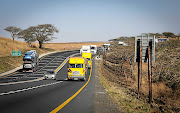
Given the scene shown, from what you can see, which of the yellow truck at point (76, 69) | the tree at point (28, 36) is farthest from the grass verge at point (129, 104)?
the tree at point (28, 36)

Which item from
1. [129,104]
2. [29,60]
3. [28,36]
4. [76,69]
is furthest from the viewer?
[28,36]

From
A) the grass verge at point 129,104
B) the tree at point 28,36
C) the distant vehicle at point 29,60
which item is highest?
the tree at point 28,36

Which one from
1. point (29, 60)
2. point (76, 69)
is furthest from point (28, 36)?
point (76, 69)

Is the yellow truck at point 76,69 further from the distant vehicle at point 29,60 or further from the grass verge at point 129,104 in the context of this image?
the distant vehicle at point 29,60

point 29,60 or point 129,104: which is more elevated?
point 29,60

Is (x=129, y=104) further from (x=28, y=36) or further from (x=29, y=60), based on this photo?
(x=28, y=36)

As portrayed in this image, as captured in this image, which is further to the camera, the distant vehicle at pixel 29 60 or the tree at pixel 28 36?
the tree at pixel 28 36

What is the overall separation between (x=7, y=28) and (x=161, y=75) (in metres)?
84.2

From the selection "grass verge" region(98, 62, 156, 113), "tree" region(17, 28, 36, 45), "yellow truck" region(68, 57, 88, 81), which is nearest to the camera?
"grass verge" region(98, 62, 156, 113)

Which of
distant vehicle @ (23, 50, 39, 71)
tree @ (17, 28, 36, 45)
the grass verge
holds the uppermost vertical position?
tree @ (17, 28, 36, 45)

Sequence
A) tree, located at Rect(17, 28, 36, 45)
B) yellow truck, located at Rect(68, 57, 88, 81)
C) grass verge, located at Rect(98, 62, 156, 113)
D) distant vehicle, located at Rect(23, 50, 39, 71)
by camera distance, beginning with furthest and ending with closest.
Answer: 1. tree, located at Rect(17, 28, 36, 45)
2. distant vehicle, located at Rect(23, 50, 39, 71)
3. yellow truck, located at Rect(68, 57, 88, 81)
4. grass verge, located at Rect(98, 62, 156, 113)

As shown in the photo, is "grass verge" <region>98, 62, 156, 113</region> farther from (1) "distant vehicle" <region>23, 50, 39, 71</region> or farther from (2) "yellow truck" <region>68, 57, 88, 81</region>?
(1) "distant vehicle" <region>23, 50, 39, 71</region>

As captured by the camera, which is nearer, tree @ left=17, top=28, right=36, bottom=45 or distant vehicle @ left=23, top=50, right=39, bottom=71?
distant vehicle @ left=23, top=50, right=39, bottom=71

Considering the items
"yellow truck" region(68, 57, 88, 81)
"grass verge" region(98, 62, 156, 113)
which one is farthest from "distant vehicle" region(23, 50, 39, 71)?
"grass verge" region(98, 62, 156, 113)
